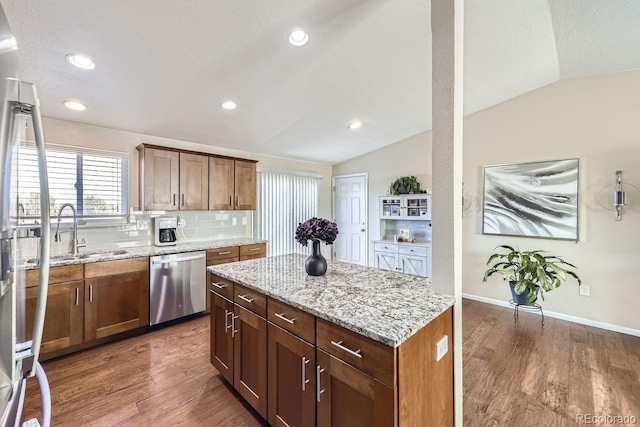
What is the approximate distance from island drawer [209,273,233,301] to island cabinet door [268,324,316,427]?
51 cm

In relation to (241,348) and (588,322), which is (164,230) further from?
(588,322)

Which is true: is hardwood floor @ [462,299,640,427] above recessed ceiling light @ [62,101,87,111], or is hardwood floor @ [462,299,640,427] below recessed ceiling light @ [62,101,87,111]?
below

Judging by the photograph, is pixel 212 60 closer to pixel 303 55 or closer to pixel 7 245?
pixel 303 55

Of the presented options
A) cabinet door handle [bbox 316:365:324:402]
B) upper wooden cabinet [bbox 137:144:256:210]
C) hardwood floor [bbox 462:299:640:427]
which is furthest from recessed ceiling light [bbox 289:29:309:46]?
hardwood floor [bbox 462:299:640:427]

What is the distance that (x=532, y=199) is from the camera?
3.62 meters

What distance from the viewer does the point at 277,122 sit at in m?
3.58

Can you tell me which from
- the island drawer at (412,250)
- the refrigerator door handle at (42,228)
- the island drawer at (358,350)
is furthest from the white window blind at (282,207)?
the refrigerator door handle at (42,228)

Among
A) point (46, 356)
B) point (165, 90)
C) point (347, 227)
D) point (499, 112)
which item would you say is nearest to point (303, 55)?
point (165, 90)

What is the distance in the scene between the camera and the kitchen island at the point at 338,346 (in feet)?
3.66

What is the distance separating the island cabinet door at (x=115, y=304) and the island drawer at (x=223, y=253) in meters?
0.69

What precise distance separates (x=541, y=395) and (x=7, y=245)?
3.04 metres

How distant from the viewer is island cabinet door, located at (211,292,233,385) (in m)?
1.98

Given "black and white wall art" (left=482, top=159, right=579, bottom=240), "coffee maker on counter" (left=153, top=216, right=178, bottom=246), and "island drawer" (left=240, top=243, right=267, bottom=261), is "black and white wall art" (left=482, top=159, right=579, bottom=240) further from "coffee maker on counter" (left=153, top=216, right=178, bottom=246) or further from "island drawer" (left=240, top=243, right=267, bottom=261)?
"coffee maker on counter" (left=153, top=216, right=178, bottom=246)

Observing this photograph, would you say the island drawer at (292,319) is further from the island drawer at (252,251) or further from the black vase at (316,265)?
→ the island drawer at (252,251)
